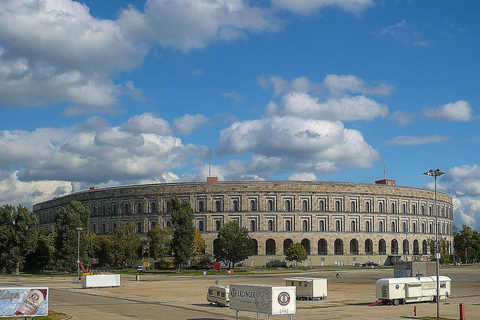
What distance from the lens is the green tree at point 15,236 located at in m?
96.6

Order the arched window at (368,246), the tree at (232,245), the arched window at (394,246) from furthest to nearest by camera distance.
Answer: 1. the arched window at (394,246)
2. the arched window at (368,246)
3. the tree at (232,245)

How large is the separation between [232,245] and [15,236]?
37266mm

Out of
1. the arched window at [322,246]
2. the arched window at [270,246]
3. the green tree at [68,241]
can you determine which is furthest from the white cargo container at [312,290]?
the arched window at [322,246]

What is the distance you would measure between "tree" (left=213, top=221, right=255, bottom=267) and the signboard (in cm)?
7427

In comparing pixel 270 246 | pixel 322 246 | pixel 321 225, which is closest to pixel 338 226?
pixel 321 225

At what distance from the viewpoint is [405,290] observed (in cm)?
4369

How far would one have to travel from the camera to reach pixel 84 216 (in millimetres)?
100438

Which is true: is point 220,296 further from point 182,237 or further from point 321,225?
point 321,225

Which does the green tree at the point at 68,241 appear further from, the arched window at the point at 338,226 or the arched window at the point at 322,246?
the arched window at the point at 338,226

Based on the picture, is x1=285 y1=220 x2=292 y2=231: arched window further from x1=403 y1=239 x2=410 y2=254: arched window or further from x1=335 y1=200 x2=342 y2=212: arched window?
x1=403 y1=239 x2=410 y2=254: arched window

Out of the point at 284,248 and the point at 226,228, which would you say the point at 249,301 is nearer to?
the point at 226,228

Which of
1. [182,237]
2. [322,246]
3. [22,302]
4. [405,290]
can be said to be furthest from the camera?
[322,246]

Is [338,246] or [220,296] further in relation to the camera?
[338,246]

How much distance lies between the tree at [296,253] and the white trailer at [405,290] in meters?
69.2
